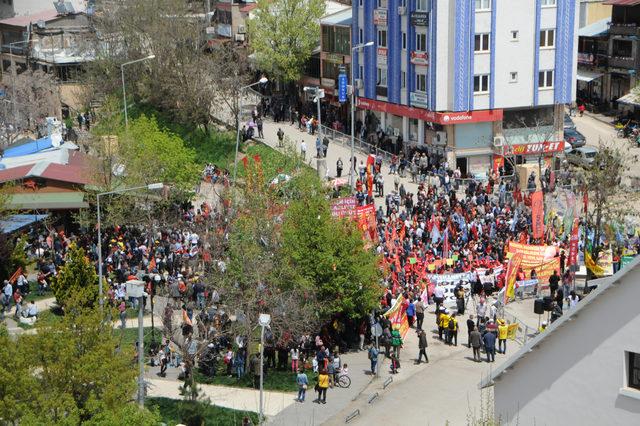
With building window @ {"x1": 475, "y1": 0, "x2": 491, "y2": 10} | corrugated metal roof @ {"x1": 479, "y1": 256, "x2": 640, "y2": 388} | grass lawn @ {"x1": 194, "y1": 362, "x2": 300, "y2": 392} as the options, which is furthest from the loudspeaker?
building window @ {"x1": 475, "y1": 0, "x2": 491, "y2": 10}

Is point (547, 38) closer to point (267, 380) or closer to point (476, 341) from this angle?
point (476, 341)

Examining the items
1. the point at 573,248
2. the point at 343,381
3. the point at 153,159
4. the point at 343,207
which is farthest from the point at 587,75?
the point at 343,381

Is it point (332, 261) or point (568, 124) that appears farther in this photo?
point (568, 124)

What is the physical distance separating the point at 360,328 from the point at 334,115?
3975 centimetres

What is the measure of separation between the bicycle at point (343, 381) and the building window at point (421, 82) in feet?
115

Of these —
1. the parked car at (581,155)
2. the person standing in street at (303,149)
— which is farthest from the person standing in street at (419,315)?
the parked car at (581,155)

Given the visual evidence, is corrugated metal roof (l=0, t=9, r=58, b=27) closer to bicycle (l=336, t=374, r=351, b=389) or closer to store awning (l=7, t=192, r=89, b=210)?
store awning (l=7, t=192, r=89, b=210)

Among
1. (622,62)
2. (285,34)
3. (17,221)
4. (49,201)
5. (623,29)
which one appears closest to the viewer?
(17,221)

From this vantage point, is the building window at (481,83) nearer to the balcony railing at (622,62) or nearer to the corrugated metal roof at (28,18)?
the balcony railing at (622,62)

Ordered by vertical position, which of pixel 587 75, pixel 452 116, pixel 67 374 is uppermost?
pixel 67 374

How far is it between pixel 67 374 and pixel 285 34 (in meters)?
56.9

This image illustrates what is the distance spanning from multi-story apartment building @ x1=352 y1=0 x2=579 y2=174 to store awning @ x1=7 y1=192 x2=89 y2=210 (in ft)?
70.9

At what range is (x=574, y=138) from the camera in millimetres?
73750

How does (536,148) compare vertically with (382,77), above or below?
below
